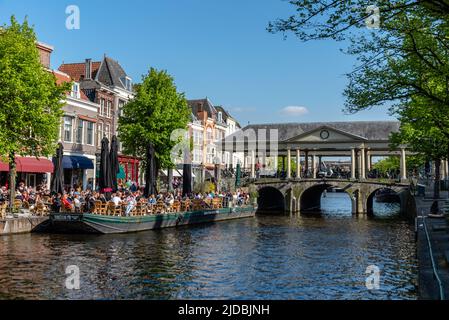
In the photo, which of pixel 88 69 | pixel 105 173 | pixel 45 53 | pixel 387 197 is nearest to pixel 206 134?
pixel 88 69

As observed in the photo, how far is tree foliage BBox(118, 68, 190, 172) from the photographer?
41844mm

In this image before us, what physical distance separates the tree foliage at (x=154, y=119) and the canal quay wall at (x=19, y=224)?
52.6ft

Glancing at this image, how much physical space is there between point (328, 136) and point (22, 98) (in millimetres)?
39431

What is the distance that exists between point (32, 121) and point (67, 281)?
1441 cm

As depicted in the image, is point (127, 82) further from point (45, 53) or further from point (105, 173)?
point (105, 173)

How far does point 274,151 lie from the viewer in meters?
63.4

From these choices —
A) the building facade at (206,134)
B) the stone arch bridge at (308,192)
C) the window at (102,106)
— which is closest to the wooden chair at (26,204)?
the window at (102,106)

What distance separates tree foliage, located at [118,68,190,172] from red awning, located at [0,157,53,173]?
6.99 metres

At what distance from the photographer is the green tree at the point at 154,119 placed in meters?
41.8

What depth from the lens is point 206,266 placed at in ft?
61.3

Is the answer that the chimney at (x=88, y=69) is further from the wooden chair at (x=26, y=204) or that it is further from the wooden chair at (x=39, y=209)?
the wooden chair at (x=39, y=209)

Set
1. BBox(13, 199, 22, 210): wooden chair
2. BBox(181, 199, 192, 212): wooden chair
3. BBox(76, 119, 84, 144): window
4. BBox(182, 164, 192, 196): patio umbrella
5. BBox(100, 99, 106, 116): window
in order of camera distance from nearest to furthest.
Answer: BBox(13, 199, 22, 210): wooden chair → BBox(181, 199, 192, 212): wooden chair → BBox(182, 164, 192, 196): patio umbrella → BBox(76, 119, 84, 144): window → BBox(100, 99, 106, 116): window

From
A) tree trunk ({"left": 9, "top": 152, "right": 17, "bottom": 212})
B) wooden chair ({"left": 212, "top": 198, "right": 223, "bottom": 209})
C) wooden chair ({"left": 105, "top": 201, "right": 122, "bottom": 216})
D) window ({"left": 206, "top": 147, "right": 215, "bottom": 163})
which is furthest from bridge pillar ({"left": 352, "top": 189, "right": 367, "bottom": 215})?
tree trunk ({"left": 9, "top": 152, "right": 17, "bottom": 212})

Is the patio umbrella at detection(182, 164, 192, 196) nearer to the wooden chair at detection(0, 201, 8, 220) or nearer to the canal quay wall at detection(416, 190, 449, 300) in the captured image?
the wooden chair at detection(0, 201, 8, 220)
